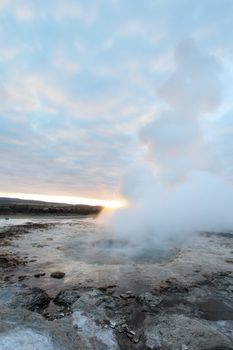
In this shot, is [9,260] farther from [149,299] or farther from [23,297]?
[149,299]

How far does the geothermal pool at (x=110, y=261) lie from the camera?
8180 millimetres

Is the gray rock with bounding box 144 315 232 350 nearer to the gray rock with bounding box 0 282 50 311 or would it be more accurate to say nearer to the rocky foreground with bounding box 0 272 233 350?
the rocky foreground with bounding box 0 272 233 350

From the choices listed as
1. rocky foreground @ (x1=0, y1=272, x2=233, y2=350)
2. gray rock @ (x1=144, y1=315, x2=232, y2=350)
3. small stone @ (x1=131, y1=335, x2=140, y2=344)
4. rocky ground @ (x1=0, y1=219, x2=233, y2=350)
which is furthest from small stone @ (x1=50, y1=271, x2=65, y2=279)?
small stone @ (x1=131, y1=335, x2=140, y2=344)

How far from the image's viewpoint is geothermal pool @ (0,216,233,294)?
26.8 ft

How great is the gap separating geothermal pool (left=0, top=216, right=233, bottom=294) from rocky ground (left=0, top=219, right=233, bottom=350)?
50 cm

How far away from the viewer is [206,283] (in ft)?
26.5

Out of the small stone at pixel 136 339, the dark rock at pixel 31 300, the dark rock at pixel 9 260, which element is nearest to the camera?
the small stone at pixel 136 339

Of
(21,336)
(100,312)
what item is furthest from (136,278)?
(21,336)

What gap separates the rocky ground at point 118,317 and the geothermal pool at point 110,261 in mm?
501

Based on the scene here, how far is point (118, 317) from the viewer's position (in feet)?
18.6

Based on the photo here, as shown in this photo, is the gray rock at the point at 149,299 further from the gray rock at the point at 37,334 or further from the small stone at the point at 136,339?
the gray rock at the point at 37,334

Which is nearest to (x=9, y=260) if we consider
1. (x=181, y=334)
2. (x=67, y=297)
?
(x=67, y=297)

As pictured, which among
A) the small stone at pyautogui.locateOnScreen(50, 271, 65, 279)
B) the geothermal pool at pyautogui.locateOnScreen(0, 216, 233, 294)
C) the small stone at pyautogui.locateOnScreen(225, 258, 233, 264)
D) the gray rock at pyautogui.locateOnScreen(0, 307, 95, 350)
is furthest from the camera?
the small stone at pyautogui.locateOnScreen(225, 258, 233, 264)

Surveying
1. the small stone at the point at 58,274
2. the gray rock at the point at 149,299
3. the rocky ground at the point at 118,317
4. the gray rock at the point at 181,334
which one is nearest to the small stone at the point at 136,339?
the rocky ground at the point at 118,317
